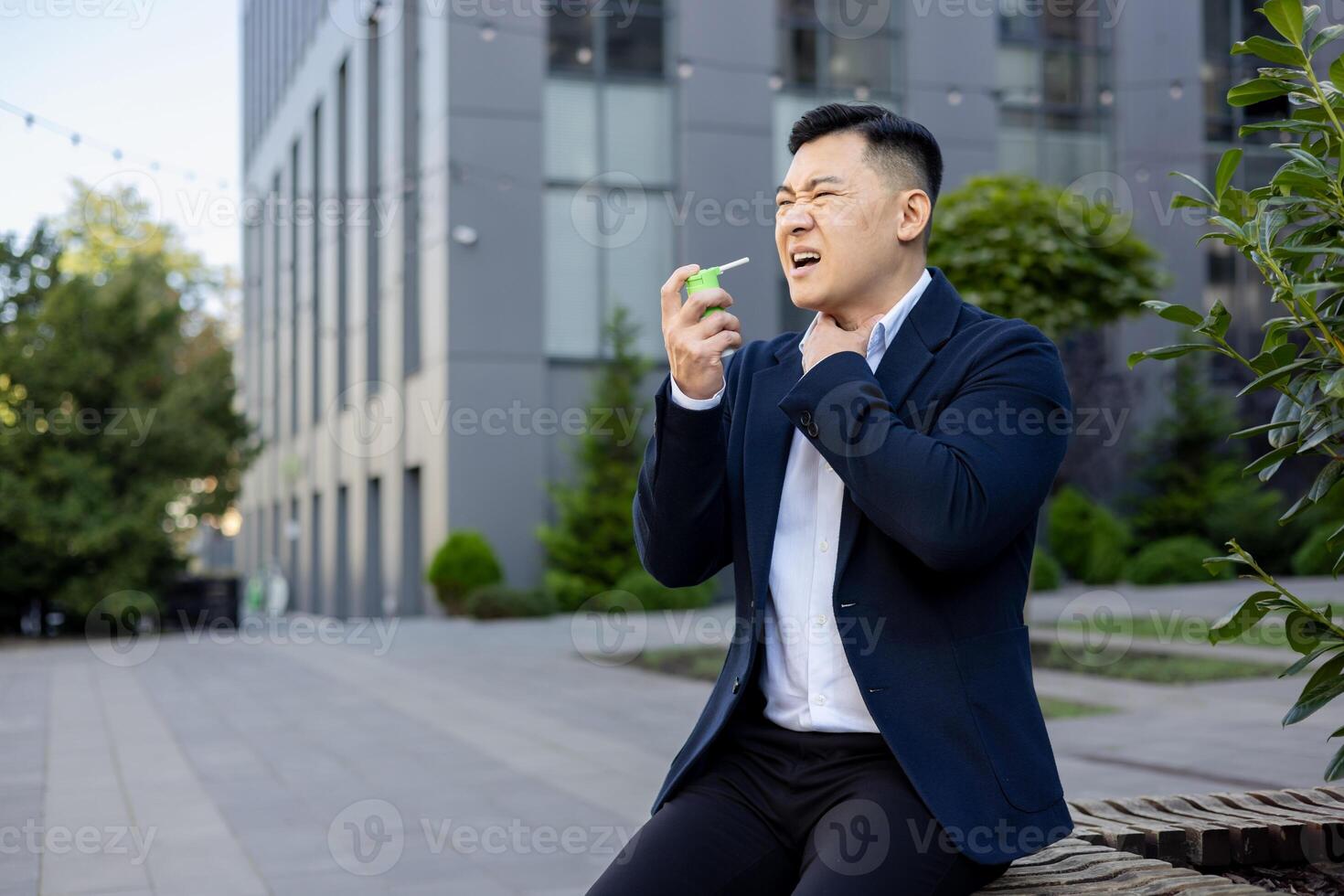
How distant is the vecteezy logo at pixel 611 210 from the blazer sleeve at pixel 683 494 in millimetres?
19353

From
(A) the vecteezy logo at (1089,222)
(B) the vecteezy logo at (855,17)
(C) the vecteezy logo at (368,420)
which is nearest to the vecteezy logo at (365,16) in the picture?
(C) the vecteezy logo at (368,420)

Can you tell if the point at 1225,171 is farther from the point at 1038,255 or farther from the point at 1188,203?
the point at 1038,255

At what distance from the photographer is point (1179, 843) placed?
2.40 meters

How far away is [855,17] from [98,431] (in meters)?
13.2

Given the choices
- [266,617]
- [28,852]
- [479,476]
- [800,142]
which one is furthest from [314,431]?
[800,142]

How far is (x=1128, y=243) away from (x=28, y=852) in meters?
9.17

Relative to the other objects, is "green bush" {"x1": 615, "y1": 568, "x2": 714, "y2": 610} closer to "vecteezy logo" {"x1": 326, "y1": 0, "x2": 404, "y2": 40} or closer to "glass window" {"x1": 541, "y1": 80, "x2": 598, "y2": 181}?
"glass window" {"x1": 541, "y1": 80, "x2": 598, "y2": 181}

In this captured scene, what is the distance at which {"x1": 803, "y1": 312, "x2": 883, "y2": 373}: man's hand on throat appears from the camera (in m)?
2.08

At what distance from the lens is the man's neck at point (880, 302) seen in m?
2.19

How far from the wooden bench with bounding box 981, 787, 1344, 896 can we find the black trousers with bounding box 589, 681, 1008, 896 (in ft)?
0.50

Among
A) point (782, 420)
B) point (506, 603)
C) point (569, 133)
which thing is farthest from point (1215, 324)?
point (569, 133)

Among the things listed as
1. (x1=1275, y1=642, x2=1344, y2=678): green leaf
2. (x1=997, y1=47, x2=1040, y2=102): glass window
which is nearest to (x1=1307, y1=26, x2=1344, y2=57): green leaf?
(x1=1275, y1=642, x2=1344, y2=678): green leaf

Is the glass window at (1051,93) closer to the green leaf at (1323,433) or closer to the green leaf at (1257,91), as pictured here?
the green leaf at (1257,91)

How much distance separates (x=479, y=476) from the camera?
20781mm
